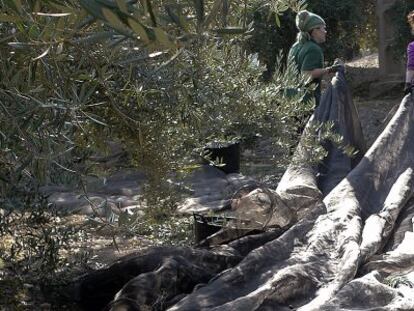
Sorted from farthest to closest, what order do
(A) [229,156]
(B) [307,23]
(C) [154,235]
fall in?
(A) [229,156] < (B) [307,23] < (C) [154,235]

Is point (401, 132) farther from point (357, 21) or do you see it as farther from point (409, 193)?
point (357, 21)

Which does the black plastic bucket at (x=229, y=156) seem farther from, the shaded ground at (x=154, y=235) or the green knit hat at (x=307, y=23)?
the green knit hat at (x=307, y=23)

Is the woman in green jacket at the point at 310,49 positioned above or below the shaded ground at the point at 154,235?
above

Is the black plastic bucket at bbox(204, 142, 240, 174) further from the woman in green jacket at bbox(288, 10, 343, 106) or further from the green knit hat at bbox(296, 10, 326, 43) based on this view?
the green knit hat at bbox(296, 10, 326, 43)

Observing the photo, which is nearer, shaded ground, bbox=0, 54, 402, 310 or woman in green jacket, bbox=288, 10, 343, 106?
shaded ground, bbox=0, 54, 402, 310

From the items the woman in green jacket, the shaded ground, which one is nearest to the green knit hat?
the woman in green jacket

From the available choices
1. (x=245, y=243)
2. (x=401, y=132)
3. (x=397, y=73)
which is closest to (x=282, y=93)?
(x=245, y=243)

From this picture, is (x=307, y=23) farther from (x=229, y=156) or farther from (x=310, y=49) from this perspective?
(x=229, y=156)

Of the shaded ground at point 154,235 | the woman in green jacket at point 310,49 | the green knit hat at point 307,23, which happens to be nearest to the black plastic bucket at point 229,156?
the shaded ground at point 154,235

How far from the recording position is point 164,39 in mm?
1788

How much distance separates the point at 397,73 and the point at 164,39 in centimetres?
1385

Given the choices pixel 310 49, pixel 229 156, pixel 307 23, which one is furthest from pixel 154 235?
pixel 229 156

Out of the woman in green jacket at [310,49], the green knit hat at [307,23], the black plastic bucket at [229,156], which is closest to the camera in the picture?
the woman in green jacket at [310,49]

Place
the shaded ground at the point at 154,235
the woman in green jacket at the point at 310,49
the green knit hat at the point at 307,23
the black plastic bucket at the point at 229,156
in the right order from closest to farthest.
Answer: the shaded ground at the point at 154,235 < the woman in green jacket at the point at 310,49 < the green knit hat at the point at 307,23 < the black plastic bucket at the point at 229,156
